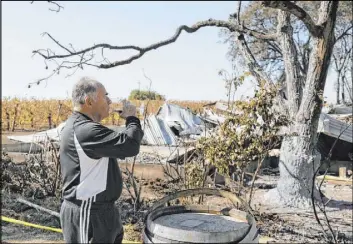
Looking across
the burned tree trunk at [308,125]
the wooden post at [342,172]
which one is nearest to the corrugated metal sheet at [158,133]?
the wooden post at [342,172]

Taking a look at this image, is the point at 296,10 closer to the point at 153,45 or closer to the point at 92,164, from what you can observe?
the point at 153,45

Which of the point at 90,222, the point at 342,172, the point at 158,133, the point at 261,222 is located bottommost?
the point at 342,172

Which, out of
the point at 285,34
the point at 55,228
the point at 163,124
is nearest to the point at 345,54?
the point at 163,124

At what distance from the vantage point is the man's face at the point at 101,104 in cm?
291

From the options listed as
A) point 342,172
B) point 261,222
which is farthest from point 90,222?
point 342,172

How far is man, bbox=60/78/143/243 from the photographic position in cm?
272

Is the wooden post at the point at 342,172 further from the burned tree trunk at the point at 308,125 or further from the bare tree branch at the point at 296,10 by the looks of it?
the bare tree branch at the point at 296,10

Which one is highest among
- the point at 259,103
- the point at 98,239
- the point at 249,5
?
the point at 249,5

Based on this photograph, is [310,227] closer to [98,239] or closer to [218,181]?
[218,181]

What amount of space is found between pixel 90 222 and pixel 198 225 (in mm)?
686

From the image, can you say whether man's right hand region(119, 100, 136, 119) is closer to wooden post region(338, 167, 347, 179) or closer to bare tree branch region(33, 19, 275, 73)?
bare tree branch region(33, 19, 275, 73)

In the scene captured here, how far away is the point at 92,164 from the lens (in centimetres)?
281

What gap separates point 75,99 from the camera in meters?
2.95

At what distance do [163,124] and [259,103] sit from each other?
33.9ft
